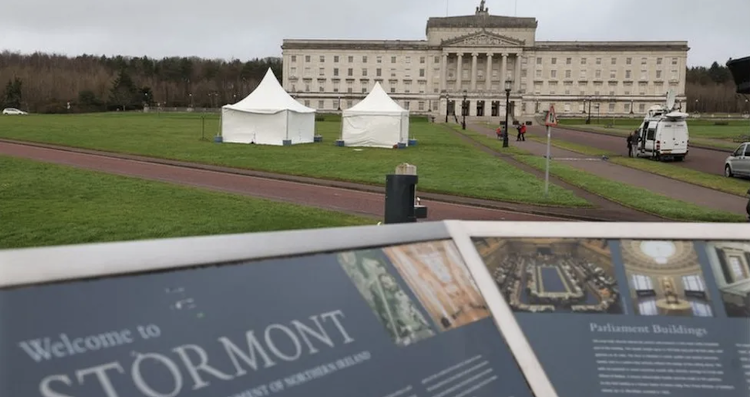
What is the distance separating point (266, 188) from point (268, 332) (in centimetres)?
1515

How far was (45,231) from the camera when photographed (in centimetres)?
1045

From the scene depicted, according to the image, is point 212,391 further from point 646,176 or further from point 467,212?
point 646,176

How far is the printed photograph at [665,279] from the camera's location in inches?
156

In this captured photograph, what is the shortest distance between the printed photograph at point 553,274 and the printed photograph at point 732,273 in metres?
0.66

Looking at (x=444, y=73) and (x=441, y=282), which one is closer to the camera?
(x=441, y=282)

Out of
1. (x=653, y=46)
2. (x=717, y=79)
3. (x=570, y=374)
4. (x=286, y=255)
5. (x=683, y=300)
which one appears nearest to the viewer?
(x=286, y=255)

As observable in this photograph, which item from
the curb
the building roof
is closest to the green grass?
the curb

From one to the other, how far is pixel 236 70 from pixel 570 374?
520ft

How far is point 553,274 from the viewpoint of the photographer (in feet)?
13.5

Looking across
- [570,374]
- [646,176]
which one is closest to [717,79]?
[646,176]

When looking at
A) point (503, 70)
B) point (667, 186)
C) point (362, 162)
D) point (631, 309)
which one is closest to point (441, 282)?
point (631, 309)

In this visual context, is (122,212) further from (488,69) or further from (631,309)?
(488,69)

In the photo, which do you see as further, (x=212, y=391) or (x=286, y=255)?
(x=286, y=255)

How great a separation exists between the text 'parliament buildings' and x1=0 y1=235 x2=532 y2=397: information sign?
123684 millimetres
